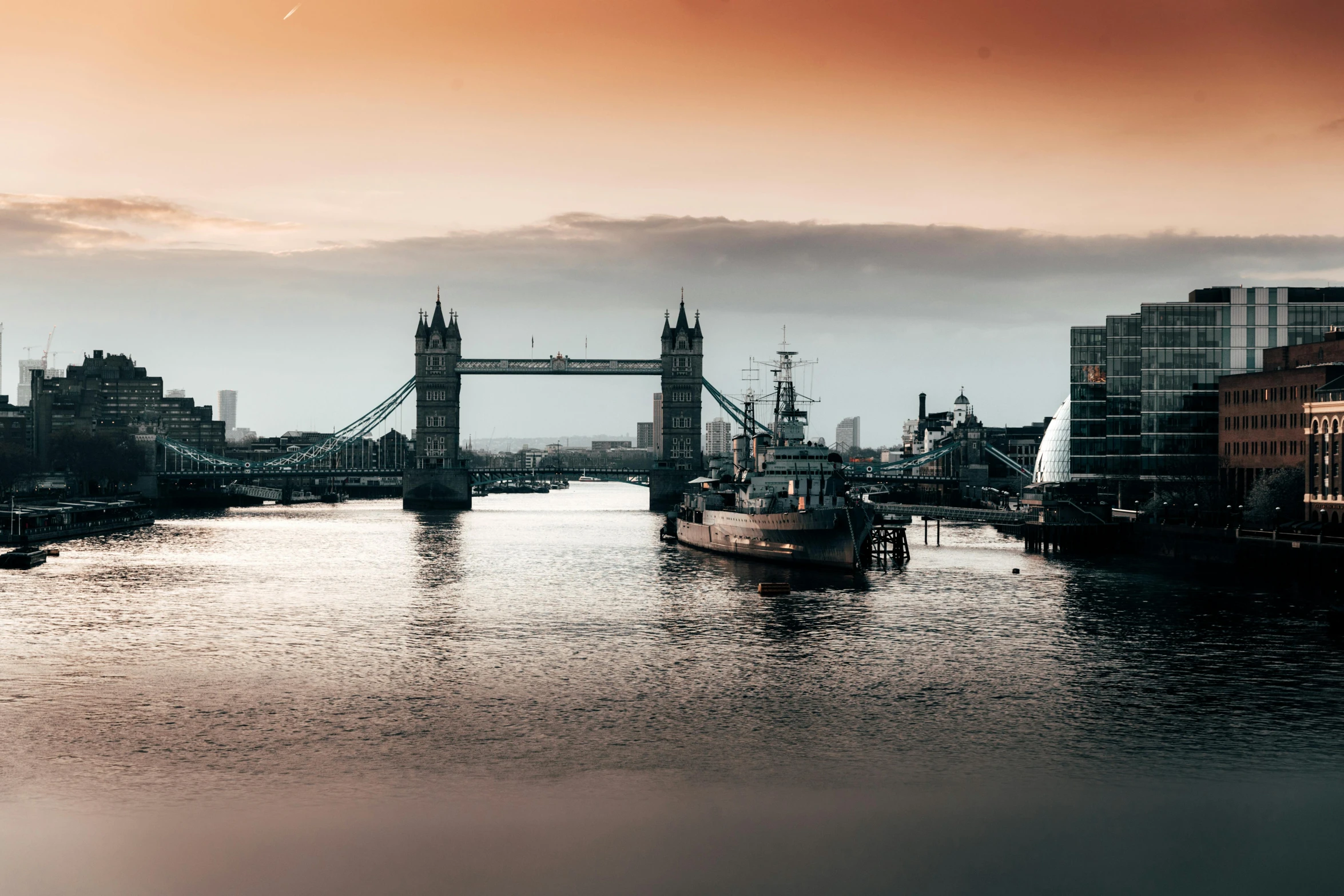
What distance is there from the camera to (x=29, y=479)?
158 m

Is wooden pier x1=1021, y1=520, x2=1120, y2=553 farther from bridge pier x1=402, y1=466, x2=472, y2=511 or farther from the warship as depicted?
bridge pier x1=402, y1=466, x2=472, y2=511

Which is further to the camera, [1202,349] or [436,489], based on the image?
[436,489]

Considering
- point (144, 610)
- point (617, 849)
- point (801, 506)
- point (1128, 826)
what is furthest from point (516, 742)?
point (801, 506)

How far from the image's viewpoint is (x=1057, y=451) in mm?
155750

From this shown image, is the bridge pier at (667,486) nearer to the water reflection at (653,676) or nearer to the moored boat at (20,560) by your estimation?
the water reflection at (653,676)

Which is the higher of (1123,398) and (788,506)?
(1123,398)

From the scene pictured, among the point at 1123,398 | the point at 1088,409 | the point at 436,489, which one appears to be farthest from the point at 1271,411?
the point at 436,489

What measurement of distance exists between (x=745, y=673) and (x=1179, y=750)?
1367 cm

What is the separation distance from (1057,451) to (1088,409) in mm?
38888

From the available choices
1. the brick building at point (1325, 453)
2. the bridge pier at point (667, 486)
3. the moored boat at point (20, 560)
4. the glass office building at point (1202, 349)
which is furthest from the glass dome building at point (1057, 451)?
the moored boat at point (20, 560)

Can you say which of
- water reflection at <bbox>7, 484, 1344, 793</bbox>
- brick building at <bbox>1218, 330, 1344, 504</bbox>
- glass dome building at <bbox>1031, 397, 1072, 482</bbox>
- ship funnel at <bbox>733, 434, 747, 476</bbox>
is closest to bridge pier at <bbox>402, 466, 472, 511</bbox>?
glass dome building at <bbox>1031, 397, 1072, 482</bbox>

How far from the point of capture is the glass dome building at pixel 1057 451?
153 m

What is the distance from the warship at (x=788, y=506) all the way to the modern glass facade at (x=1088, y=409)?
38.2 meters

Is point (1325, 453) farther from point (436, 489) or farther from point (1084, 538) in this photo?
point (436, 489)
